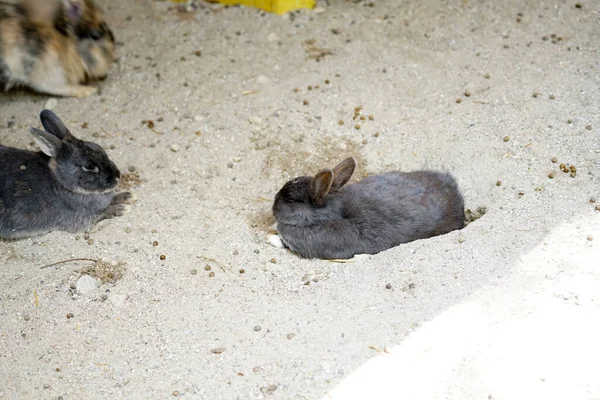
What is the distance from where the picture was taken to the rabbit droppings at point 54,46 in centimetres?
607

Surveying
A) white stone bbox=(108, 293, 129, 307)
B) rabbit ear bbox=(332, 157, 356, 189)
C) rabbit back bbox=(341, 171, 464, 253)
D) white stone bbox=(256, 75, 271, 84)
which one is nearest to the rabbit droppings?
white stone bbox=(256, 75, 271, 84)

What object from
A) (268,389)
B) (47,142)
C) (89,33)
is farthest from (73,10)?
(268,389)

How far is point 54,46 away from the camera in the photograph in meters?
6.26

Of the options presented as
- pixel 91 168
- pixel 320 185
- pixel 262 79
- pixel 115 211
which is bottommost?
pixel 115 211

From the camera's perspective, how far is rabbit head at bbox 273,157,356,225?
15.7 feet

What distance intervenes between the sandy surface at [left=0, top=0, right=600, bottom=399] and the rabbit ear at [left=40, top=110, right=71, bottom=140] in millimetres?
674

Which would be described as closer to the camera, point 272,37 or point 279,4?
point 272,37

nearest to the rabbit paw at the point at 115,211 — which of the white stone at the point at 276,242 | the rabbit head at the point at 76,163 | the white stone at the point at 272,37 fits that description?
the rabbit head at the point at 76,163

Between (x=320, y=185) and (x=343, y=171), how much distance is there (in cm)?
22

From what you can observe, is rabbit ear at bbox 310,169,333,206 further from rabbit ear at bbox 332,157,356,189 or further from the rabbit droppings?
the rabbit droppings

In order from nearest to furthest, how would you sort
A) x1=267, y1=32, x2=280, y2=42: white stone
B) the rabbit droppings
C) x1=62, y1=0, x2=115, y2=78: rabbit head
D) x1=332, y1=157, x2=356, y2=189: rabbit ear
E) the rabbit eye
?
x1=332, y1=157, x2=356, y2=189: rabbit ear
the rabbit eye
the rabbit droppings
x1=62, y1=0, x2=115, y2=78: rabbit head
x1=267, y1=32, x2=280, y2=42: white stone

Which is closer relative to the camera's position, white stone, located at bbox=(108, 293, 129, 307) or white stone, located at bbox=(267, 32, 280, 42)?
white stone, located at bbox=(108, 293, 129, 307)

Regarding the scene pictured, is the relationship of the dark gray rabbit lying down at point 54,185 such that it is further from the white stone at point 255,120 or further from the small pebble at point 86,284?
the white stone at point 255,120

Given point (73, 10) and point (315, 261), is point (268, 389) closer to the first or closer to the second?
point (315, 261)
